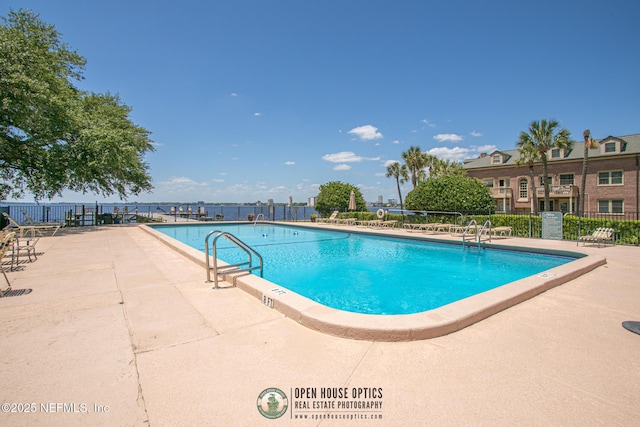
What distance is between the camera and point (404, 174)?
118 ft

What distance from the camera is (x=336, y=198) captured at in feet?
75.9

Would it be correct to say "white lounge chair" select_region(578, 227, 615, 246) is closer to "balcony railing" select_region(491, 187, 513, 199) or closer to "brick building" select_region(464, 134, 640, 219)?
"brick building" select_region(464, 134, 640, 219)

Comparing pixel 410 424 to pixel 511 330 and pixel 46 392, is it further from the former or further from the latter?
pixel 46 392

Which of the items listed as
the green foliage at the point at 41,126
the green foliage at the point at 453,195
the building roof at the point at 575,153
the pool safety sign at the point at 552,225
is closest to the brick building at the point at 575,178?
the building roof at the point at 575,153

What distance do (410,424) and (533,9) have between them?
48.5ft

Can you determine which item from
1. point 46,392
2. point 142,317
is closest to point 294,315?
point 142,317

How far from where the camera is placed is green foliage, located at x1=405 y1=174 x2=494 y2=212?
1548 cm

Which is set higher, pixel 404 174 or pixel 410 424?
pixel 404 174

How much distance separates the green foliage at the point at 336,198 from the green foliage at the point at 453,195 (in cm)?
696

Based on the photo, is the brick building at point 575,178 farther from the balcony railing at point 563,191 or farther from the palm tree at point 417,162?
the palm tree at point 417,162

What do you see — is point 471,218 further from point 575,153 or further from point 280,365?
point 575,153

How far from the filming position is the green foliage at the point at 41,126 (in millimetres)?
11406

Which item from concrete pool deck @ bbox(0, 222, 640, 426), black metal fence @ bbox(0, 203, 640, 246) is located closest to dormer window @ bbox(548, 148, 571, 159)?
black metal fence @ bbox(0, 203, 640, 246)

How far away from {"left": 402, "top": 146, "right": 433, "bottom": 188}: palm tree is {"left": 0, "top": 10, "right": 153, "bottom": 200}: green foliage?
2834 cm
